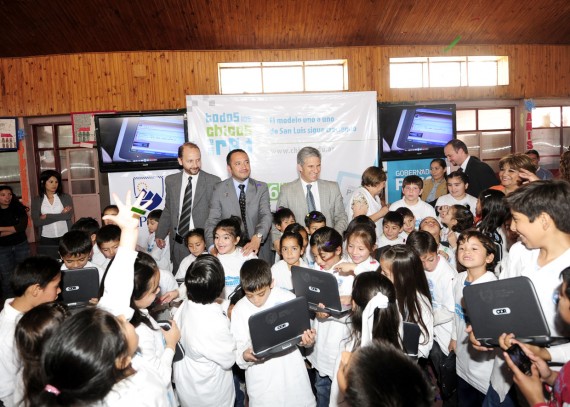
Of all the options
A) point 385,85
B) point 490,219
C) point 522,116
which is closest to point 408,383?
point 490,219

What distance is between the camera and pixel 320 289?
2.17m

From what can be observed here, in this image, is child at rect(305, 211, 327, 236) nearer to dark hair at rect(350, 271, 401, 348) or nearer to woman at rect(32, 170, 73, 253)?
dark hair at rect(350, 271, 401, 348)

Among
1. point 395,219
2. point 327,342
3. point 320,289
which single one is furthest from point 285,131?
point 320,289

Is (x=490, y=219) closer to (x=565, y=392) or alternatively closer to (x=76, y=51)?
(x=565, y=392)

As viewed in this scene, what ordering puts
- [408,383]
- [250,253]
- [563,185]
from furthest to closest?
[250,253], [563,185], [408,383]

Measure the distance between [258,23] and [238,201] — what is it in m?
3.41

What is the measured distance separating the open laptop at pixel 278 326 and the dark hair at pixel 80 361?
0.75 m

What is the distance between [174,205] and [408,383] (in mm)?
3113

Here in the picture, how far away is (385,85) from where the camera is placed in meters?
6.70

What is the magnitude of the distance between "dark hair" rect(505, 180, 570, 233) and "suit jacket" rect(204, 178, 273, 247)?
82.3 inches

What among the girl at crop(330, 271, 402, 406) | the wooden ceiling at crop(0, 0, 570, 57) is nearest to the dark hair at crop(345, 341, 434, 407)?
the girl at crop(330, 271, 402, 406)

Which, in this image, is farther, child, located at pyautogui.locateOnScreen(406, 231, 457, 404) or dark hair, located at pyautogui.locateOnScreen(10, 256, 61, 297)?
child, located at pyautogui.locateOnScreen(406, 231, 457, 404)

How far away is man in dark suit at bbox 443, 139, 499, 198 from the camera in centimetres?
432

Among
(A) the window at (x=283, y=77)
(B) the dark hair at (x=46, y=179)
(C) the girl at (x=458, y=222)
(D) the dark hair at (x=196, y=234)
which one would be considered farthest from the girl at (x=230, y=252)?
(A) the window at (x=283, y=77)
